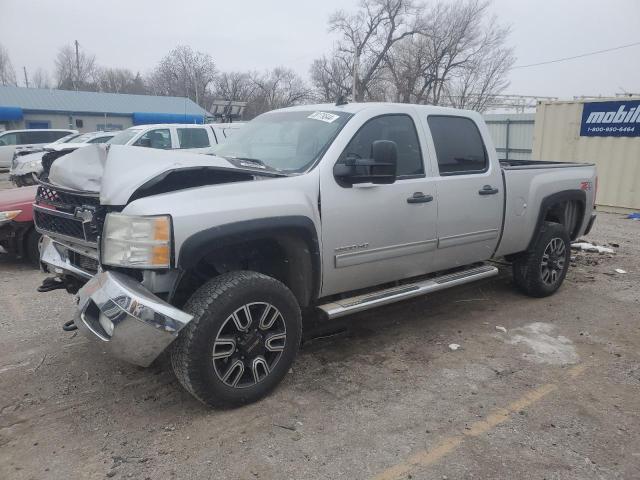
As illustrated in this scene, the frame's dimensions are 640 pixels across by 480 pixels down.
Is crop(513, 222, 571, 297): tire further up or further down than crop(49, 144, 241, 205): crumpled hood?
further down

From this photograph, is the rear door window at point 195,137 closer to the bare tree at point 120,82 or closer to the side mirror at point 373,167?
the side mirror at point 373,167

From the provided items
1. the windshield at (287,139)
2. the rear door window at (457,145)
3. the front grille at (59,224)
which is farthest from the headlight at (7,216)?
the rear door window at (457,145)

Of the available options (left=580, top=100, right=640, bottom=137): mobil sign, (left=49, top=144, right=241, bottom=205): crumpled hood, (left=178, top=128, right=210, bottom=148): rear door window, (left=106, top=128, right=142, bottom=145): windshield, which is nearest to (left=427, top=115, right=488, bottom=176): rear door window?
(left=49, top=144, right=241, bottom=205): crumpled hood

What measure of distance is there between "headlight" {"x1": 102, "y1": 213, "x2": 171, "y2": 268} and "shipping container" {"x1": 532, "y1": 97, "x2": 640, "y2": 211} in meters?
11.6

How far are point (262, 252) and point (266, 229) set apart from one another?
0.43 m

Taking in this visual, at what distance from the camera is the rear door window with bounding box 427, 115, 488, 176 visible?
4.40 metres

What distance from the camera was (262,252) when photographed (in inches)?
141

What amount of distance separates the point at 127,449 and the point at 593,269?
6222mm

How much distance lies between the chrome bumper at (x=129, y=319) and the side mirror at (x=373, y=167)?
146 centimetres

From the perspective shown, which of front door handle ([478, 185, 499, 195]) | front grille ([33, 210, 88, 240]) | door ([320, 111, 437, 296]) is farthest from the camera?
front door handle ([478, 185, 499, 195])

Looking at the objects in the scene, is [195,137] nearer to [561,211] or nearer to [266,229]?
[561,211]

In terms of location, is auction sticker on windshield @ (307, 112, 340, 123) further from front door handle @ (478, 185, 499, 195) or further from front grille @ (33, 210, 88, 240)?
front grille @ (33, 210, 88, 240)

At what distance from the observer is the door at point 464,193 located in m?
4.34

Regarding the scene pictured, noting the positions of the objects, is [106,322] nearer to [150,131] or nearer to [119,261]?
[119,261]
